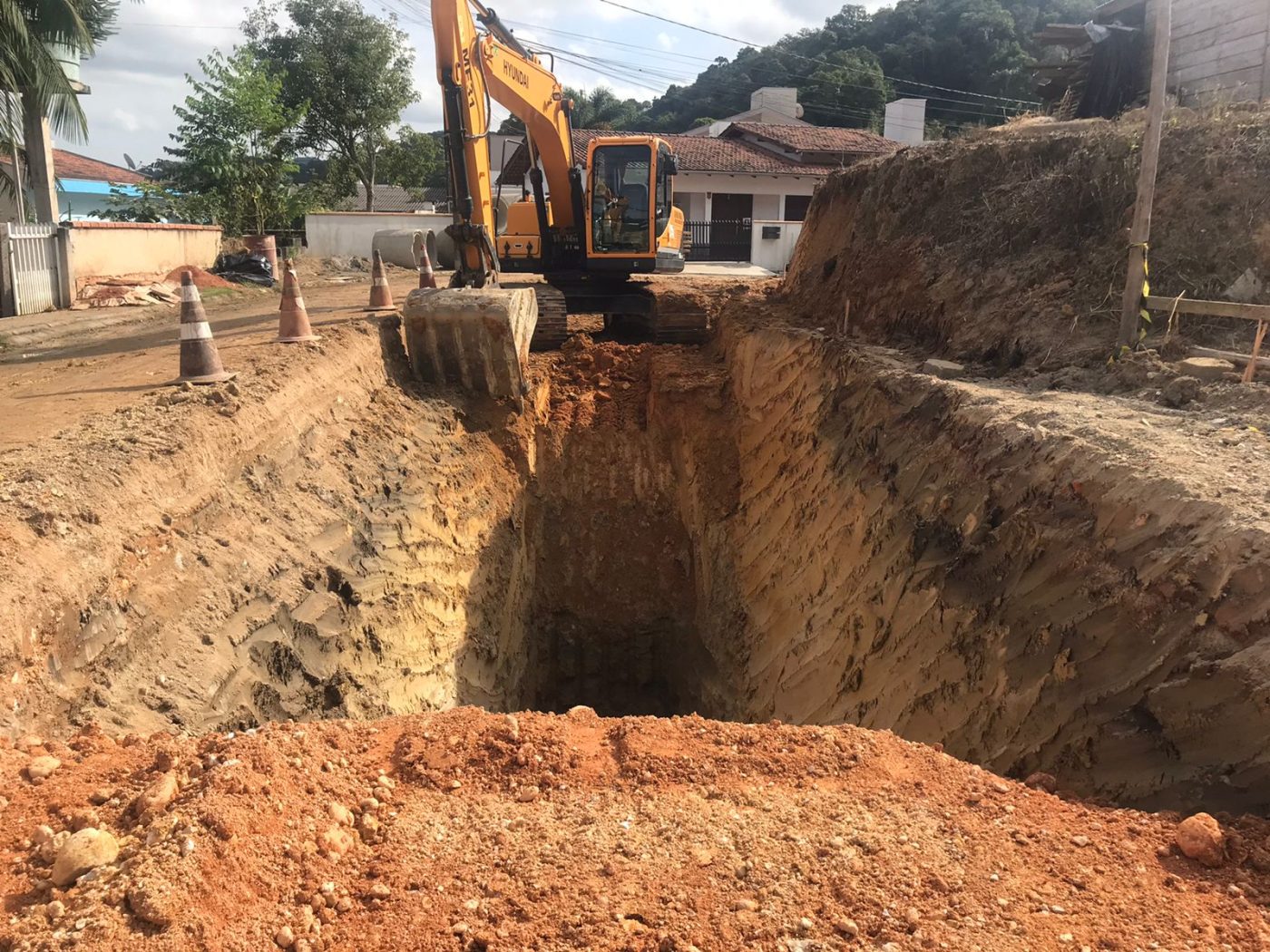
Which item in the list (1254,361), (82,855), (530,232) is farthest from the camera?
(530,232)

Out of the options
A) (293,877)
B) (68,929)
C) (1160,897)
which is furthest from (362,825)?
(1160,897)

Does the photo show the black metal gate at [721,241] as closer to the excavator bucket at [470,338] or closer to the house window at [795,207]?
the house window at [795,207]

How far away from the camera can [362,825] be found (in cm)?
251

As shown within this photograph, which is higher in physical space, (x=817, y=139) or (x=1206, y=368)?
(x=817, y=139)

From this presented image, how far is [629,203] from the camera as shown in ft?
34.2

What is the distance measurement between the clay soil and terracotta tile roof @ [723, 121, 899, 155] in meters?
25.9

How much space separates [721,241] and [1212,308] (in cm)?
2037

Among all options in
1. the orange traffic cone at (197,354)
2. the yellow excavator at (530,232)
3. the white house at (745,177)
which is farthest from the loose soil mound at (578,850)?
the white house at (745,177)

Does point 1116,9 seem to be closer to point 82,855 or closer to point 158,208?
point 82,855

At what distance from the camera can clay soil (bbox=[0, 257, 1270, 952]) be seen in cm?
211

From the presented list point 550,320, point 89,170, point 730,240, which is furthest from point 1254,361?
point 89,170

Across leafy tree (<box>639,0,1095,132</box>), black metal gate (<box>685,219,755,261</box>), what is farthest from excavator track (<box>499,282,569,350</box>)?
leafy tree (<box>639,0,1095,132</box>)

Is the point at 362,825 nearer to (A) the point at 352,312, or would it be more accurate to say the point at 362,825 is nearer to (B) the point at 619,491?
(B) the point at 619,491

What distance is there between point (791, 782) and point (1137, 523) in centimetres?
224
